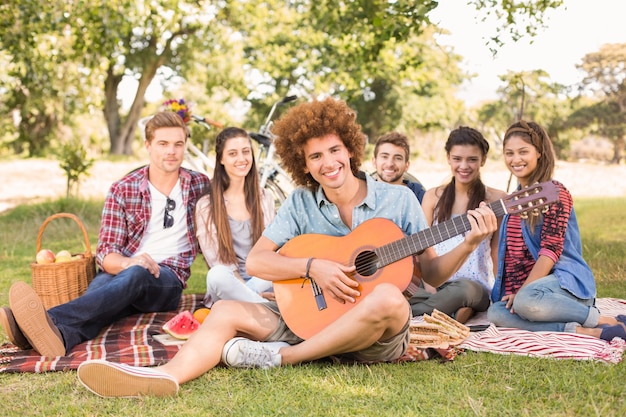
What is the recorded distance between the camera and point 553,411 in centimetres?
263

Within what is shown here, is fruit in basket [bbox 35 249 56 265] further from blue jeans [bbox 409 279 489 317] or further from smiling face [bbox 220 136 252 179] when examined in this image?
blue jeans [bbox 409 279 489 317]

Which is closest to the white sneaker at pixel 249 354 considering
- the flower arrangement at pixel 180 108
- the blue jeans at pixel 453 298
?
the blue jeans at pixel 453 298

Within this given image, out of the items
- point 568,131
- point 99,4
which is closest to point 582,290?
point 99,4

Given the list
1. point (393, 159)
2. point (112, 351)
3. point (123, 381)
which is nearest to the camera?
point (123, 381)

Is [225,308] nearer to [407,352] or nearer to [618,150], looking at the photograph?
[407,352]

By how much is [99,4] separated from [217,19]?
10017 mm

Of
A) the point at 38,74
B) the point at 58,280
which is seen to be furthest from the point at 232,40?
the point at 58,280

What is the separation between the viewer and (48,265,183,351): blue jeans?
12.4 ft

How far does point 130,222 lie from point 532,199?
284 centimetres

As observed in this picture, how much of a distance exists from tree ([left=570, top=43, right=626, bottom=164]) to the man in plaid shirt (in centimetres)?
1649

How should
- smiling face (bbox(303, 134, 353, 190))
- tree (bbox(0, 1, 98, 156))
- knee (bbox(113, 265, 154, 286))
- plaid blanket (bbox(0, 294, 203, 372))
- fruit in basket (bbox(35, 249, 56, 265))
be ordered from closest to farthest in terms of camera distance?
smiling face (bbox(303, 134, 353, 190)) → plaid blanket (bbox(0, 294, 203, 372)) → knee (bbox(113, 265, 154, 286)) → fruit in basket (bbox(35, 249, 56, 265)) → tree (bbox(0, 1, 98, 156))

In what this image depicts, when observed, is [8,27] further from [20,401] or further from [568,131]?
[568,131]

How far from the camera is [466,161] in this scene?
451 centimetres

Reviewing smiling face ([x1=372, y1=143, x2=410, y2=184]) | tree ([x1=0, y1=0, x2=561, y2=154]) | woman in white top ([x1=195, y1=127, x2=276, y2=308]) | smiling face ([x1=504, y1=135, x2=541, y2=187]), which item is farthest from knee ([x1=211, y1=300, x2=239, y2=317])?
tree ([x1=0, y1=0, x2=561, y2=154])
